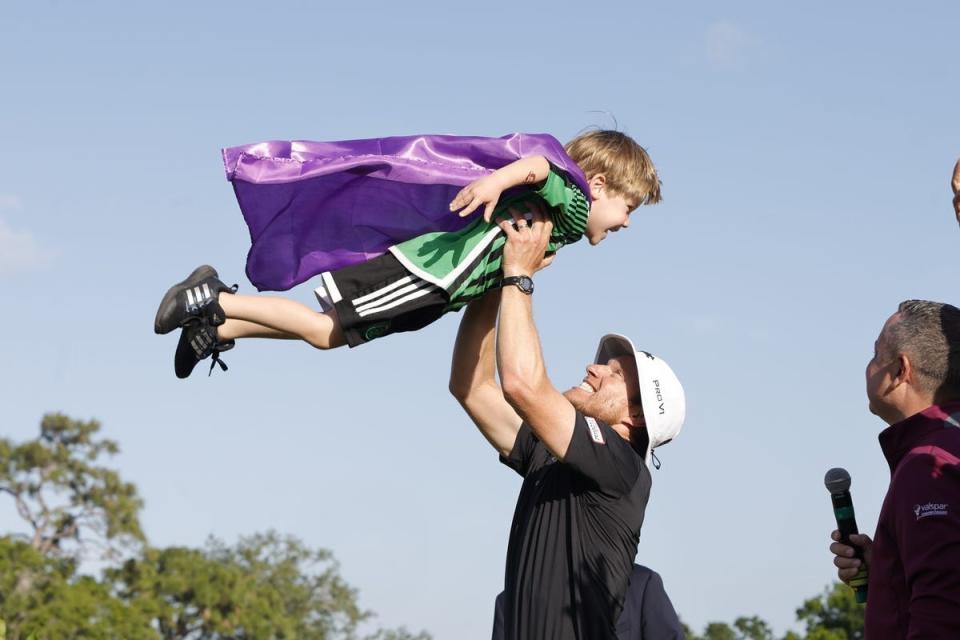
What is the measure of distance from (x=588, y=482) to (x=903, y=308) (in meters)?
1.45

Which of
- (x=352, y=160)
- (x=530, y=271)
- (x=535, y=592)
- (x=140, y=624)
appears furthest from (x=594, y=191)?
(x=140, y=624)

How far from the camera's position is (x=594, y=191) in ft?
19.4

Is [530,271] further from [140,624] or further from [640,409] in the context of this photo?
[140,624]

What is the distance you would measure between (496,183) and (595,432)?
1024 mm

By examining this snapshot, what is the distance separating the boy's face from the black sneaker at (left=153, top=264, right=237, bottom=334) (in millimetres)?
1625

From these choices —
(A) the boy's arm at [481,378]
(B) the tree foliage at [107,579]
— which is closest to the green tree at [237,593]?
(B) the tree foliage at [107,579]

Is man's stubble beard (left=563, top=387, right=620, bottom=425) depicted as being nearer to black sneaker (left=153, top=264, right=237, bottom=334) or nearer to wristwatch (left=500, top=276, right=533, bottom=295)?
wristwatch (left=500, top=276, right=533, bottom=295)

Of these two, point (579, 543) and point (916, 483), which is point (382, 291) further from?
point (916, 483)

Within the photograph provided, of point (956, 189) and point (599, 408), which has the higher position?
point (599, 408)

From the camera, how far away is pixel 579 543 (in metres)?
5.09

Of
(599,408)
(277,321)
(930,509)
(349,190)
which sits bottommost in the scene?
(930,509)

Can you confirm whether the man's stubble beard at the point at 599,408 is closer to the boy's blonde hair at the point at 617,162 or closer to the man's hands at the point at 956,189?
the boy's blonde hair at the point at 617,162

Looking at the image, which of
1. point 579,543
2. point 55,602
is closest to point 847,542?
point 579,543

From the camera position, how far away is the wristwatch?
5246 millimetres
